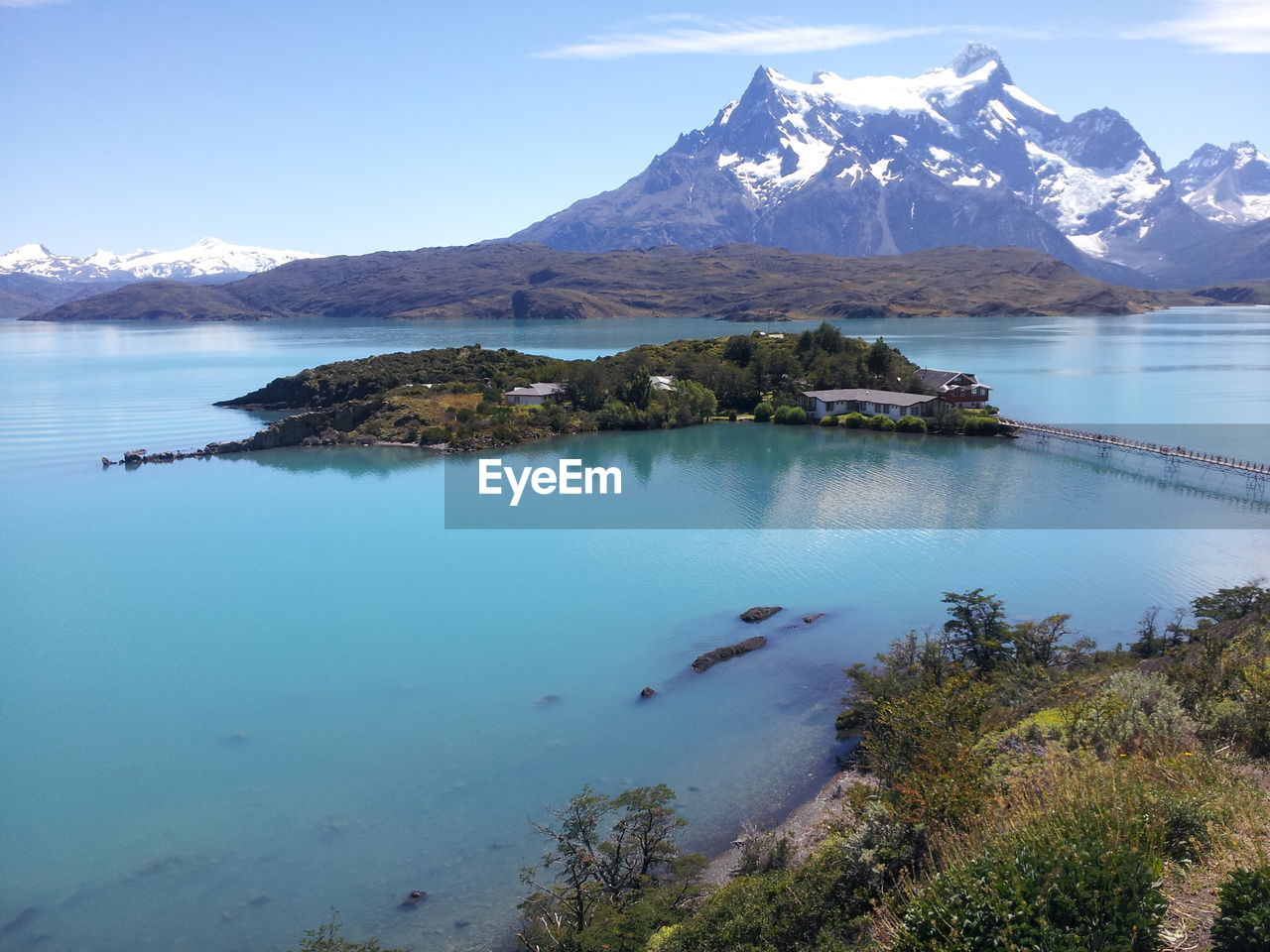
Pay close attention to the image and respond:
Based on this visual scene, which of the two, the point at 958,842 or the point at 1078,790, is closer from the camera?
the point at 1078,790

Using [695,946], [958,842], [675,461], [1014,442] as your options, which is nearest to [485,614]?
[695,946]

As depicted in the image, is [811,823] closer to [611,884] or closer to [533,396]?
[611,884]

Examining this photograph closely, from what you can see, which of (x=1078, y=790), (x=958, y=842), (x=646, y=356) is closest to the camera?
(x=1078, y=790)

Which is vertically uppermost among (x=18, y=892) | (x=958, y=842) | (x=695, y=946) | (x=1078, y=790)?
(x=1078, y=790)

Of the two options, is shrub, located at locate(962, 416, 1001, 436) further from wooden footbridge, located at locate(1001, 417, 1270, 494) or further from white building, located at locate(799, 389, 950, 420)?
white building, located at locate(799, 389, 950, 420)

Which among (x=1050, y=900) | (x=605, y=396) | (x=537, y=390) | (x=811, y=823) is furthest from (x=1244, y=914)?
(x=537, y=390)

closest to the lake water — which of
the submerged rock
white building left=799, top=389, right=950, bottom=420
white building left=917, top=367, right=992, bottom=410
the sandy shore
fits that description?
the submerged rock

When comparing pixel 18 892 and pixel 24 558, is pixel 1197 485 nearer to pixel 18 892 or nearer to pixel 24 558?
pixel 18 892
